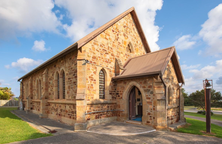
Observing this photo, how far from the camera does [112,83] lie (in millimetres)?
11914

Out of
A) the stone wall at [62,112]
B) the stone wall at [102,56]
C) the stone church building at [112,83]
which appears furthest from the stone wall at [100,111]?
the stone wall at [62,112]

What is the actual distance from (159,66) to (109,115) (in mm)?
5386

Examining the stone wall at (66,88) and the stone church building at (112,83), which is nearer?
the stone church building at (112,83)

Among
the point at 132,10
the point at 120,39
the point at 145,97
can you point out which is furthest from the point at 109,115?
the point at 132,10

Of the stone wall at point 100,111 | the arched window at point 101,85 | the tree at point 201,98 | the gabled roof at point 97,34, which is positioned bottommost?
the tree at point 201,98

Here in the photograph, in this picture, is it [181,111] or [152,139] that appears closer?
[152,139]

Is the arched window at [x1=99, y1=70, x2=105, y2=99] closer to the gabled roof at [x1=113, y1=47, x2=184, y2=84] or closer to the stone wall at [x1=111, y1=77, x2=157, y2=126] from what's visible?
the stone wall at [x1=111, y1=77, x2=157, y2=126]

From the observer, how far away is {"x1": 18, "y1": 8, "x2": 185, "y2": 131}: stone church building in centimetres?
938

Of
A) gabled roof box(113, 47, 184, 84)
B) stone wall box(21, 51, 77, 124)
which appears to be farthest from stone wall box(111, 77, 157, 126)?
stone wall box(21, 51, 77, 124)

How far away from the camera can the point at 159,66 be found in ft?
31.1

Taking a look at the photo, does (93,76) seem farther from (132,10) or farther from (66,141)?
(132,10)

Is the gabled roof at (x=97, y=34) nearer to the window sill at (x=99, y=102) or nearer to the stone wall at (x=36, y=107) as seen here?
the window sill at (x=99, y=102)

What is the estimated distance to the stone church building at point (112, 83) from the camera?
30.8 feet

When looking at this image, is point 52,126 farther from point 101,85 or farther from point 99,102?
point 101,85
